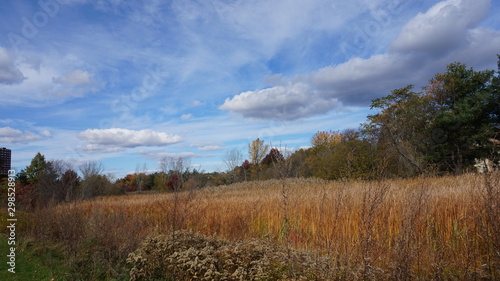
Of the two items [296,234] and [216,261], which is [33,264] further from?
[296,234]

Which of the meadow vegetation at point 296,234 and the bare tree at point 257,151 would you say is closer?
the meadow vegetation at point 296,234

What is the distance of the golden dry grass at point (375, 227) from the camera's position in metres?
3.53

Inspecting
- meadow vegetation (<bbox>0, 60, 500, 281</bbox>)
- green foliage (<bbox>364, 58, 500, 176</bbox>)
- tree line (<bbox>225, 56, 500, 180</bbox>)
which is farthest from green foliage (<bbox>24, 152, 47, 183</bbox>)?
green foliage (<bbox>364, 58, 500, 176</bbox>)

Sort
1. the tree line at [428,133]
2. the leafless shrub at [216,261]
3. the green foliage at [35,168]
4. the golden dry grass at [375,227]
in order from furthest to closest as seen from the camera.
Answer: the green foliage at [35,168], the tree line at [428,133], the leafless shrub at [216,261], the golden dry grass at [375,227]

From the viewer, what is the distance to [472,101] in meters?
18.7

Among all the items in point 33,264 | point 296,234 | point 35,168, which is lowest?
point 33,264

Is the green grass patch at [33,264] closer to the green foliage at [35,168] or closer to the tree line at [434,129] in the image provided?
the tree line at [434,129]

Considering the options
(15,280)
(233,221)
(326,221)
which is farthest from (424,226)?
(15,280)

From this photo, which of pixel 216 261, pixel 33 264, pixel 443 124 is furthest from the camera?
pixel 443 124

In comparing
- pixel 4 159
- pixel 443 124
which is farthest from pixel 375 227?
pixel 4 159

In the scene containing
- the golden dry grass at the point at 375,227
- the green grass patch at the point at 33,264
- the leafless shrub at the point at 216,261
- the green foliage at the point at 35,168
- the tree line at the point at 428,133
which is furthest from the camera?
the green foliage at the point at 35,168

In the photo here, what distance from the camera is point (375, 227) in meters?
4.52

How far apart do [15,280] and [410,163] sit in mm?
20465

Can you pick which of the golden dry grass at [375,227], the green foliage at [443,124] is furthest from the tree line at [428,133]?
the golden dry grass at [375,227]
